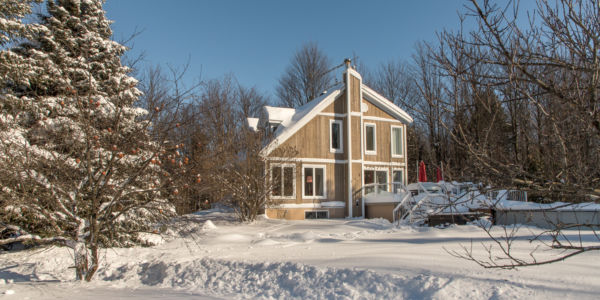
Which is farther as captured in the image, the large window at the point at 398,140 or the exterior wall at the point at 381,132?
the large window at the point at 398,140

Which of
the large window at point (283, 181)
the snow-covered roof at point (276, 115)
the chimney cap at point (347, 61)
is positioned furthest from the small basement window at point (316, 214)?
the chimney cap at point (347, 61)

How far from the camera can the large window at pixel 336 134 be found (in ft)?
64.8

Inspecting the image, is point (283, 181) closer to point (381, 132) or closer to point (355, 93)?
point (355, 93)

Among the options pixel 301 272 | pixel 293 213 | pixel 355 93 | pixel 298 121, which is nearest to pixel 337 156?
pixel 298 121

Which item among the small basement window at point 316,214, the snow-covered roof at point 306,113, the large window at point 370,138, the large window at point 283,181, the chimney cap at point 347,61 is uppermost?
the chimney cap at point 347,61

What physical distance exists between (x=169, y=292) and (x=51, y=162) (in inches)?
125

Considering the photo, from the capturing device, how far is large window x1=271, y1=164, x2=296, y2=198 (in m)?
15.9

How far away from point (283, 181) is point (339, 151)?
13.4ft

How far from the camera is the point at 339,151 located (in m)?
19.8

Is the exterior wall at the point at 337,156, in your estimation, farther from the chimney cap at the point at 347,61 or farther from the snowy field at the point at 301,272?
the snowy field at the point at 301,272

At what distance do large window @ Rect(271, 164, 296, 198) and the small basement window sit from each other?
1.15m

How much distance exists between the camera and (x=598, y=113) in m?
3.21

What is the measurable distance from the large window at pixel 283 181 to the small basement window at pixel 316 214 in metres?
1.15

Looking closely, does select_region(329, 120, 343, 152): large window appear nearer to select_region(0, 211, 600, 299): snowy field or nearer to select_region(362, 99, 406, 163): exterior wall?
select_region(362, 99, 406, 163): exterior wall
